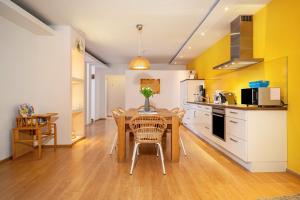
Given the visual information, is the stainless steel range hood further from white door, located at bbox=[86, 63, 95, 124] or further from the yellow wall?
white door, located at bbox=[86, 63, 95, 124]

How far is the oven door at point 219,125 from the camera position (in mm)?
4133

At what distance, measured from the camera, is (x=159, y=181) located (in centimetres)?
287

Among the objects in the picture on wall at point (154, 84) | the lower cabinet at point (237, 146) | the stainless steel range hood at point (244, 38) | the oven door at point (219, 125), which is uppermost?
the stainless steel range hood at point (244, 38)

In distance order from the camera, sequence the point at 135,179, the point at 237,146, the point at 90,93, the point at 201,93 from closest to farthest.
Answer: the point at 135,179
the point at 237,146
the point at 201,93
the point at 90,93

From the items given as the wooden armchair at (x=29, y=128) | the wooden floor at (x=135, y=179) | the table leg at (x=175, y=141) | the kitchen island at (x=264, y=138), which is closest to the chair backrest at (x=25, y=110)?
the wooden armchair at (x=29, y=128)

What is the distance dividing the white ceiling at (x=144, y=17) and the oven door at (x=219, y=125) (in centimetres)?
183

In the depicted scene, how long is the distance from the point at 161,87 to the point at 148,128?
590 cm

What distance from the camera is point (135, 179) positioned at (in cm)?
294

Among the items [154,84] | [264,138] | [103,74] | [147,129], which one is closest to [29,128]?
[147,129]

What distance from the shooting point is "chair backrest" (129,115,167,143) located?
10.7 ft

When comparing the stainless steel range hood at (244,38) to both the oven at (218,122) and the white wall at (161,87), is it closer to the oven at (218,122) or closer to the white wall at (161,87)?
the oven at (218,122)

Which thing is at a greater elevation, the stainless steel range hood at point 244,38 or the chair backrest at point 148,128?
the stainless steel range hood at point 244,38

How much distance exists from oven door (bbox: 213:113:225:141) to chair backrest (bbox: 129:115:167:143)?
4.58 feet

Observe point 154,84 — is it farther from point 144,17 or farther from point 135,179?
point 135,179
